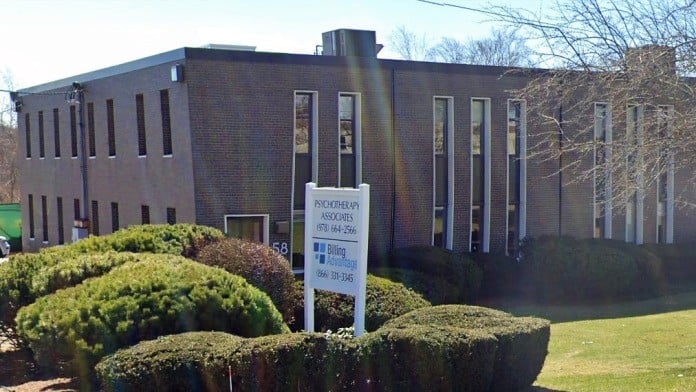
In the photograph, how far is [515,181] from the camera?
→ 1109 inches

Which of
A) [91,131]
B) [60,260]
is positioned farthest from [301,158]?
[60,260]

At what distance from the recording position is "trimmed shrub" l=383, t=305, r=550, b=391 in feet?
31.8

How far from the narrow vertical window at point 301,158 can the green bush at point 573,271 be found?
23.3ft

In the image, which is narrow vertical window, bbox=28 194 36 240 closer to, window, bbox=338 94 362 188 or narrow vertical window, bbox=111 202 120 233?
narrow vertical window, bbox=111 202 120 233

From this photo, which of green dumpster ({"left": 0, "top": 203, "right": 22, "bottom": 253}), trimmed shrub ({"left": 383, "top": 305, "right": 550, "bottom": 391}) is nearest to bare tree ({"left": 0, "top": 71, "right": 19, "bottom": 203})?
green dumpster ({"left": 0, "top": 203, "right": 22, "bottom": 253})

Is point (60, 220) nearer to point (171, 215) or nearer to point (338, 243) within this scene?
point (171, 215)

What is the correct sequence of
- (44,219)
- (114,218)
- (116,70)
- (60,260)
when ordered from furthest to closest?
(44,219), (114,218), (116,70), (60,260)

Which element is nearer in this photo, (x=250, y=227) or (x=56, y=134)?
(x=250, y=227)

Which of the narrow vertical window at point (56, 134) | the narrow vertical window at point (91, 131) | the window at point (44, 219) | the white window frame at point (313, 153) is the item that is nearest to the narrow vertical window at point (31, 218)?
the window at point (44, 219)

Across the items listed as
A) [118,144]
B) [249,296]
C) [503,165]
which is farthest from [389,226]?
[249,296]

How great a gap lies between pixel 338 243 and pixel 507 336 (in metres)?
2.56

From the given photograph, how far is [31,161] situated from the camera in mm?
36969

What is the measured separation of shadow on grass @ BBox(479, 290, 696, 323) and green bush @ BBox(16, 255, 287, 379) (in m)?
13.4

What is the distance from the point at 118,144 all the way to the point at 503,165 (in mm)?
11943
